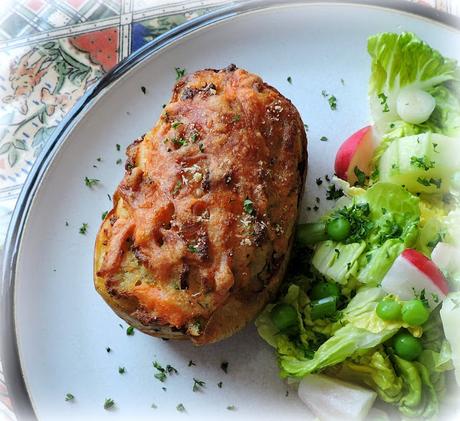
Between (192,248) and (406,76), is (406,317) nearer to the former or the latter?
(192,248)

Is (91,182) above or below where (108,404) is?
above

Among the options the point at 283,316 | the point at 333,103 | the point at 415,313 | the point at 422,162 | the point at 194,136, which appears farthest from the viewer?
the point at 333,103

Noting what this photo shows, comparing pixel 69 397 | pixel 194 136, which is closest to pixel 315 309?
pixel 194 136

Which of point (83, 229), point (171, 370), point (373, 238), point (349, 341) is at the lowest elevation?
point (349, 341)

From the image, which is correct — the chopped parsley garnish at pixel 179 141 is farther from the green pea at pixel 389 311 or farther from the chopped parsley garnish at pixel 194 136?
the green pea at pixel 389 311

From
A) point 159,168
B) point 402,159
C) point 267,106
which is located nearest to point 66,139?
point 159,168

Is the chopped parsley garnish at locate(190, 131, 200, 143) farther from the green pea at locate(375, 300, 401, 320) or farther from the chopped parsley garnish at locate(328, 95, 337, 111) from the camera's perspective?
the green pea at locate(375, 300, 401, 320)

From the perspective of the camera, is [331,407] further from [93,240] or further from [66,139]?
[66,139]
